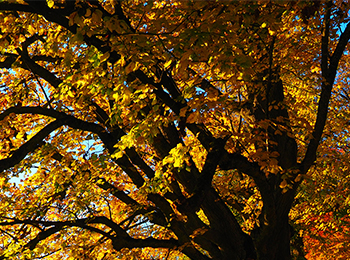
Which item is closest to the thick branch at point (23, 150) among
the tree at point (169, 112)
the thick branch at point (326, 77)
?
the tree at point (169, 112)

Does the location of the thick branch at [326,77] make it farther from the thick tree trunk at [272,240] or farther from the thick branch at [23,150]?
the thick branch at [23,150]

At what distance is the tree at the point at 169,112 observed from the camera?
13.0 feet

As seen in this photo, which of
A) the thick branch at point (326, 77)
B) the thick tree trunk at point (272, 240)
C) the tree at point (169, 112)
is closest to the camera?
the tree at point (169, 112)

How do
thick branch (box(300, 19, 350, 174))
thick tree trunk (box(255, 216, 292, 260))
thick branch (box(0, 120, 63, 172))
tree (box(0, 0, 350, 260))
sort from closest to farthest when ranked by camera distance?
tree (box(0, 0, 350, 260)) < thick branch (box(0, 120, 63, 172)) < thick branch (box(300, 19, 350, 174)) < thick tree trunk (box(255, 216, 292, 260))

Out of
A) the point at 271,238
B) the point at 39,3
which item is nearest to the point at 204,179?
the point at 271,238

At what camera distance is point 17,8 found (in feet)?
13.9

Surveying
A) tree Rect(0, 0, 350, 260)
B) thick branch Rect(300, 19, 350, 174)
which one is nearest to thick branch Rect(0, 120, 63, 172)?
tree Rect(0, 0, 350, 260)

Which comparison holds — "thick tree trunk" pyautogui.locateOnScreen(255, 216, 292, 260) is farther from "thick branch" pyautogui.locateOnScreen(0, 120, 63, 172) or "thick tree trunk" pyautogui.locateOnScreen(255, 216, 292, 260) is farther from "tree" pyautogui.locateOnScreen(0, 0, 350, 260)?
"thick branch" pyautogui.locateOnScreen(0, 120, 63, 172)

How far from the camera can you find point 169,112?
247 inches

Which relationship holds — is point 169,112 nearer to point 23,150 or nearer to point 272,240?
point 23,150

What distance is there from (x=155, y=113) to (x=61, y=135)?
4.60m

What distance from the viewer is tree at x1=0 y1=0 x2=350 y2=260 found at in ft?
13.0

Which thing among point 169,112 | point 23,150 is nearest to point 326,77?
point 169,112

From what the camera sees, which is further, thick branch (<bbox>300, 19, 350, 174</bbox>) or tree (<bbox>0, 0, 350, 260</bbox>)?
thick branch (<bbox>300, 19, 350, 174</bbox>)
